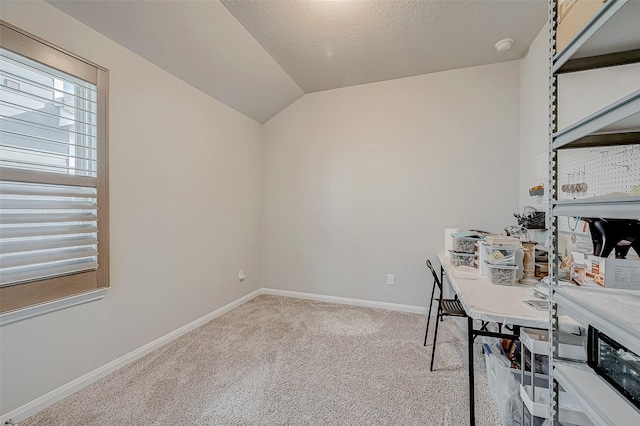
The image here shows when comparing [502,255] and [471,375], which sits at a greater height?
[502,255]

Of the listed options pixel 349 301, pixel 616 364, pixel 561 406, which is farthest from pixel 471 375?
pixel 349 301

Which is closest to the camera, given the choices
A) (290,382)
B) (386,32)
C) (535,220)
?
(290,382)

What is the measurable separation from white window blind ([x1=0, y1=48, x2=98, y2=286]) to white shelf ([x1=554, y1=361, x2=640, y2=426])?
245cm

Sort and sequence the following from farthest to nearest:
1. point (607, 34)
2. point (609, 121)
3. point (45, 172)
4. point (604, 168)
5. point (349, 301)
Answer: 1. point (349, 301)
2. point (45, 172)
3. point (604, 168)
4. point (607, 34)
5. point (609, 121)

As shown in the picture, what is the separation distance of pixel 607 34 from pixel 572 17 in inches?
5.3

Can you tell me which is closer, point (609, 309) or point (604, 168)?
point (609, 309)

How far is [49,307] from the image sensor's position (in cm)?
152

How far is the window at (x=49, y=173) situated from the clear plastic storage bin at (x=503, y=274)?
100 inches

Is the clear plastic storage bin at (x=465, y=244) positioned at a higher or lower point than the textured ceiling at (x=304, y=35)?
lower

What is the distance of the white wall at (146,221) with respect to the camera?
150 centimetres

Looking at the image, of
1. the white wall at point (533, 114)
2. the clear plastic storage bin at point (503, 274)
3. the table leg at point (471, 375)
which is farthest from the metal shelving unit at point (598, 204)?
the white wall at point (533, 114)

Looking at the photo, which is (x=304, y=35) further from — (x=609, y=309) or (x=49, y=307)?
(x=49, y=307)

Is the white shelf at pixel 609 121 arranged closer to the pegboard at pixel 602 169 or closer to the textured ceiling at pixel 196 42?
the pegboard at pixel 602 169

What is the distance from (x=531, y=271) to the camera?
1.67m
